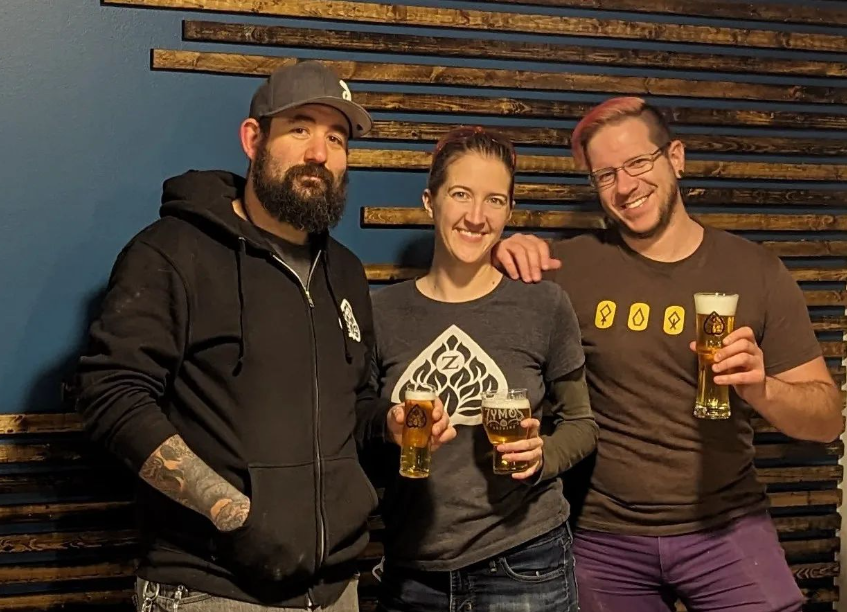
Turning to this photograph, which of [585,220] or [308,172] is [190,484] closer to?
[308,172]

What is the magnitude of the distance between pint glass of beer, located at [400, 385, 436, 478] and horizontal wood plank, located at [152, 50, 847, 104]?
1006 millimetres

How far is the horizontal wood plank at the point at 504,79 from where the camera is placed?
8.15ft

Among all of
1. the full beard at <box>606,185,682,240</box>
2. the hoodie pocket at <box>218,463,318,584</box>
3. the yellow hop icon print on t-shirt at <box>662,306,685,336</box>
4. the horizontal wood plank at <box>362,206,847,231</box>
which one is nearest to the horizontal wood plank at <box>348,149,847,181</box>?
the horizontal wood plank at <box>362,206,847,231</box>

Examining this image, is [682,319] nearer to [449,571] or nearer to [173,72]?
[449,571]

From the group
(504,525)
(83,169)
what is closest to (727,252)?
(504,525)

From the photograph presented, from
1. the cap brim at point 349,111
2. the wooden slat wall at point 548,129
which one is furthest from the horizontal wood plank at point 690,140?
the cap brim at point 349,111

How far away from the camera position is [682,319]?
2.37m

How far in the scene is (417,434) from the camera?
1.99m

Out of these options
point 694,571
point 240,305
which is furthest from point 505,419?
point 694,571

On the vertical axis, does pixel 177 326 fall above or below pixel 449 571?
above

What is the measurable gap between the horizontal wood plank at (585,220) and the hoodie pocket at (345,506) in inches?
34.6

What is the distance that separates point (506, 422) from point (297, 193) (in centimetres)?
69

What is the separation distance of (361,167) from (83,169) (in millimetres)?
759

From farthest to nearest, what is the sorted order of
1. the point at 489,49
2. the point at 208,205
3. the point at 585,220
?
the point at 585,220
the point at 489,49
the point at 208,205
